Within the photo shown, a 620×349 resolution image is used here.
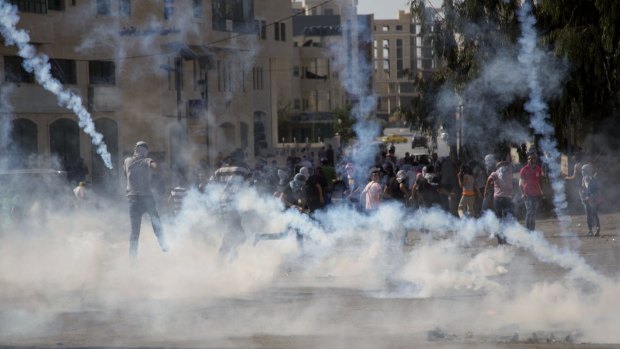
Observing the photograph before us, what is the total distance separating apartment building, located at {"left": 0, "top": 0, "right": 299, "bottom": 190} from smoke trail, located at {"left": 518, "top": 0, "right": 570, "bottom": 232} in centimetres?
967

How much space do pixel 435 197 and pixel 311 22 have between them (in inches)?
1902

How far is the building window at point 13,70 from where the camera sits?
30.1m

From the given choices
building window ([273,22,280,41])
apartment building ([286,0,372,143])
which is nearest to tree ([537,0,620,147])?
building window ([273,22,280,41])

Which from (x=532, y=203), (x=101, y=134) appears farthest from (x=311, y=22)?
(x=532, y=203)

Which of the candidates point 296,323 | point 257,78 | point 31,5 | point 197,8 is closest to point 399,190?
point 296,323

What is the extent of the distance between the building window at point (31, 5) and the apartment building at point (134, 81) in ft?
0.13

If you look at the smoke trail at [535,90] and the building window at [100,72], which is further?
the building window at [100,72]

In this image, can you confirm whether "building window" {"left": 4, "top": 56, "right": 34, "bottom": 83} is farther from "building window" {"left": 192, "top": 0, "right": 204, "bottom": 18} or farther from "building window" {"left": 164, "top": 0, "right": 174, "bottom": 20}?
"building window" {"left": 192, "top": 0, "right": 204, "bottom": 18}

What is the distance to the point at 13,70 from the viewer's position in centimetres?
3022

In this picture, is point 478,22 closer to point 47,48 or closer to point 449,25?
point 449,25

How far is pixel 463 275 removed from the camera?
41.4 ft

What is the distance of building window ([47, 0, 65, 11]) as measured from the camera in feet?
101

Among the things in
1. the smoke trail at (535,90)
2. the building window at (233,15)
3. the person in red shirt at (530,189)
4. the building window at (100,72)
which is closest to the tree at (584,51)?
the smoke trail at (535,90)

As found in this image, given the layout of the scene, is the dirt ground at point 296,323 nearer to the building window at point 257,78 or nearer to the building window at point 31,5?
the building window at point 31,5
